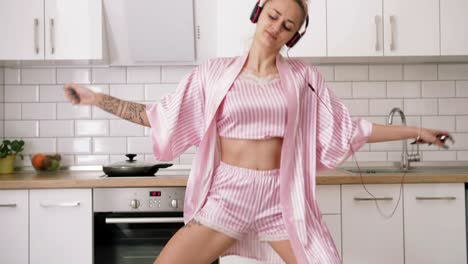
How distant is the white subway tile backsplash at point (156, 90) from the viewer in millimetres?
3227

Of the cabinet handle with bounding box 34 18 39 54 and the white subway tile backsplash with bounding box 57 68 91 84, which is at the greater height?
the cabinet handle with bounding box 34 18 39 54

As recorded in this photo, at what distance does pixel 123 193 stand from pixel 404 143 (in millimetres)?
1637

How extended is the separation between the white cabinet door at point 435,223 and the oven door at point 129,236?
3.61 ft

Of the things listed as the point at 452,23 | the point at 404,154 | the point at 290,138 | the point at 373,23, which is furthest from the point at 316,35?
the point at 290,138

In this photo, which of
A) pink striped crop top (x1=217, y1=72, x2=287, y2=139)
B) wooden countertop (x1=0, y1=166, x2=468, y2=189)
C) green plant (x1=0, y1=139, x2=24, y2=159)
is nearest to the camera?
pink striped crop top (x1=217, y1=72, x2=287, y2=139)

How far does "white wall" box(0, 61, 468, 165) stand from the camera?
3209 millimetres

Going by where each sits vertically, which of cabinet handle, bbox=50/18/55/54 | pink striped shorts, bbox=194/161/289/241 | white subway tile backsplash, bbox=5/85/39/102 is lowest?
pink striped shorts, bbox=194/161/289/241

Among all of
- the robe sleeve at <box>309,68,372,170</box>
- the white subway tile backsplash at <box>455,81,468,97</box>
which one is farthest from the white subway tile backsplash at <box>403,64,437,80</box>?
the robe sleeve at <box>309,68,372,170</box>

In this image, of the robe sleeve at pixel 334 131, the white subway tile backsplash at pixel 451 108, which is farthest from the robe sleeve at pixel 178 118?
the white subway tile backsplash at pixel 451 108

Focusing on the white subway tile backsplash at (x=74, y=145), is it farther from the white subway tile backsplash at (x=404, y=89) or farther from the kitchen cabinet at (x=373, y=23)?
the white subway tile backsplash at (x=404, y=89)

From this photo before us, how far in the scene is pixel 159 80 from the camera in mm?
3229

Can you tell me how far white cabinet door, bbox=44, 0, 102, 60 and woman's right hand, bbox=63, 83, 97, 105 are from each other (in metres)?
1.25

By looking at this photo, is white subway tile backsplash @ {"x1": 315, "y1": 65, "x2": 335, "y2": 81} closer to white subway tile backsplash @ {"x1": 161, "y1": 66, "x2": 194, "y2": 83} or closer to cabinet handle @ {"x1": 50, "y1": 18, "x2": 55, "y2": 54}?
white subway tile backsplash @ {"x1": 161, "y1": 66, "x2": 194, "y2": 83}

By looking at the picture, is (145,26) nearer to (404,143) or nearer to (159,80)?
(159,80)
